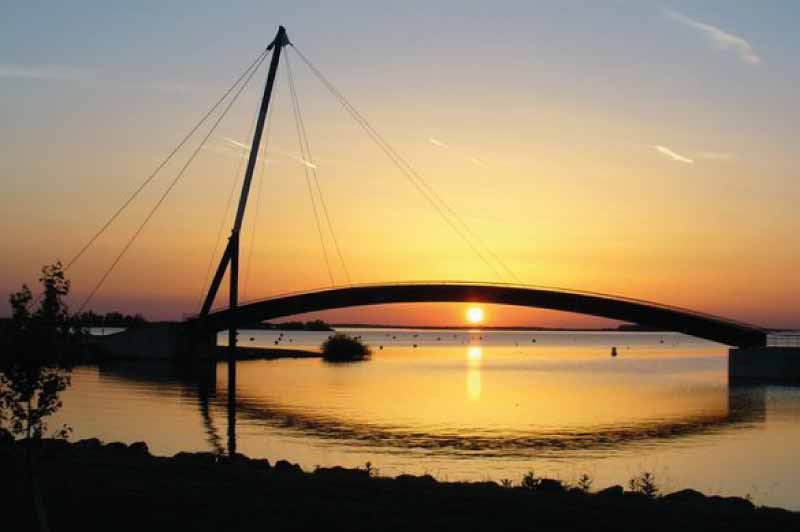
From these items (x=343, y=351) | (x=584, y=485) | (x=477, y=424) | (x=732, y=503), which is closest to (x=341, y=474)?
(x=584, y=485)

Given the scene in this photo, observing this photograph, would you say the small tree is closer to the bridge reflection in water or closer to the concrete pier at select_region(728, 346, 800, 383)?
the bridge reflection in water

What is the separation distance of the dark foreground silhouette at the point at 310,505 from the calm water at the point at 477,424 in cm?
906

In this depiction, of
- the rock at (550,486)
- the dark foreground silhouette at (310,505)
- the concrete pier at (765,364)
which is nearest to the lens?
the dark foreground silhouette at (310,505)

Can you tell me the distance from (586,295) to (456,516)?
6074 cm

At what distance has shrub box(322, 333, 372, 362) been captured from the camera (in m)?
107

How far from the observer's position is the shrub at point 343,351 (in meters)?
107

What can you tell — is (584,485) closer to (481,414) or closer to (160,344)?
(481,414)

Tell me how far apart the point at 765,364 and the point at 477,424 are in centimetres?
3879

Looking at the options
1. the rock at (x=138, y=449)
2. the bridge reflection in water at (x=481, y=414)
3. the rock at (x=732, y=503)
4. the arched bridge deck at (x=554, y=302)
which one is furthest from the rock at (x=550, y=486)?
the arched bridge deck at (x=554, y=302)

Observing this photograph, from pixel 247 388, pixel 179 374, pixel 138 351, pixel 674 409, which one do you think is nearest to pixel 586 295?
pixel 674 409

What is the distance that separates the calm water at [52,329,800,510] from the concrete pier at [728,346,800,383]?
8.74 ft

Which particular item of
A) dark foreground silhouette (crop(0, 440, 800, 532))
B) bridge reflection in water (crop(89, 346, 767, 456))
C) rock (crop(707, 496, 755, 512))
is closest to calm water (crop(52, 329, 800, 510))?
bridge reflection in water (crop(89, 346, 767, 456))

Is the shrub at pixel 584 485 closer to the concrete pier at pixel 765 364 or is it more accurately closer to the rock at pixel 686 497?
the rock at pixel 686 497

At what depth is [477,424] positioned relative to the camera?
132 feet
